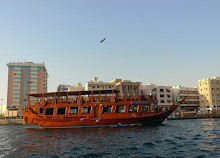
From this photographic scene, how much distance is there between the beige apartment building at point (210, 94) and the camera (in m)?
73.9

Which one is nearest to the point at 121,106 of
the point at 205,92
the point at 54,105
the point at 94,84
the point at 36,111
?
the point at 54,105

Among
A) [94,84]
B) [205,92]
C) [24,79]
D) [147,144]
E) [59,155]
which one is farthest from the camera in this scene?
[24,79]

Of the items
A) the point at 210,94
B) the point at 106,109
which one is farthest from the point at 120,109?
the point at 210,94

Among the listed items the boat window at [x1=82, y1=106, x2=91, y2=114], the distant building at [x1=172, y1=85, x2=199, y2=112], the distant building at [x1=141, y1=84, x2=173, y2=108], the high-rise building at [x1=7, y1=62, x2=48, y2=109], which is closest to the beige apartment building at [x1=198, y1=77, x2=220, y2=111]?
the distant building at [x1=172, y1=85, x2=199, y2=112]

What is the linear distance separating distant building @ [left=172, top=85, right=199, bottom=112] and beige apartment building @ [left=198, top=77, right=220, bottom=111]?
2.35 meters

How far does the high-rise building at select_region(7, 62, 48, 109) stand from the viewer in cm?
7781

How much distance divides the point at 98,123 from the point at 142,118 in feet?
20.2

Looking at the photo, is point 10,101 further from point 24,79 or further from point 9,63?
point 9,63

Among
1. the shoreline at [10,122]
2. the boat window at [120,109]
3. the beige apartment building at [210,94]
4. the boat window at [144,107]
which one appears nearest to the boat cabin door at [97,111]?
the boat window at [120,109]

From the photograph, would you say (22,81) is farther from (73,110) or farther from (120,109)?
(120,109)

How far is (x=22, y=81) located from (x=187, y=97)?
222ft

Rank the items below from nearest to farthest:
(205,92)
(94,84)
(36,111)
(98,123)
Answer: (98,123), (36,111), (94,84), (205,92)

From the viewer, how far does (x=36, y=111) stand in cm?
2889

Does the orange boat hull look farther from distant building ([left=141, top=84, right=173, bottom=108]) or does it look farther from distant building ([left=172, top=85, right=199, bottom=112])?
distant building ([left=172, top=85, right=199, bottom=112])
